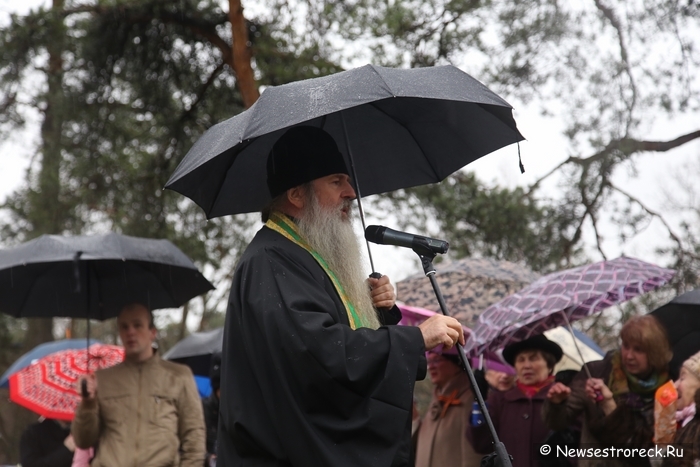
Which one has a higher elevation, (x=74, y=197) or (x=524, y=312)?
(x=74, y=197)

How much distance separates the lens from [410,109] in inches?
165

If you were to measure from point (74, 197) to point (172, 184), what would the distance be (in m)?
8.35

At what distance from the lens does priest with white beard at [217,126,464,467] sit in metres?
2.89

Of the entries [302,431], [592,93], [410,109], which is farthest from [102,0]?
[302,431]

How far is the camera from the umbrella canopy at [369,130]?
3.15 meters

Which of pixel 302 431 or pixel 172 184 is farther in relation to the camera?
pixel 172 184

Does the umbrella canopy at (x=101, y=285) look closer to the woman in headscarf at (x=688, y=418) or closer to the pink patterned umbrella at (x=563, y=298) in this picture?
the pink patterned umbrella at (x=563, y=298)

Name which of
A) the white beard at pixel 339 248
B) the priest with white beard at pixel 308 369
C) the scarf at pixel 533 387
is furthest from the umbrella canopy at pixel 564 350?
the priest with white beard at pixel 308 369

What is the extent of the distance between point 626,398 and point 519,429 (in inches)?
31.4

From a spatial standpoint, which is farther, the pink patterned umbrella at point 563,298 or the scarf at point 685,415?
the pink patterned umbrella at point 563,298

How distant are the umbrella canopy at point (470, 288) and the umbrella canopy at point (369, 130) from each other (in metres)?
2.06

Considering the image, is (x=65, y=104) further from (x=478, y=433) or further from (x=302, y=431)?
(x=302, y=431)

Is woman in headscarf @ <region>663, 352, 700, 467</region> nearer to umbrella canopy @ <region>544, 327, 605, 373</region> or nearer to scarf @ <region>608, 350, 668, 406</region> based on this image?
scarf @ <region>608, 350, 668, 406</region>

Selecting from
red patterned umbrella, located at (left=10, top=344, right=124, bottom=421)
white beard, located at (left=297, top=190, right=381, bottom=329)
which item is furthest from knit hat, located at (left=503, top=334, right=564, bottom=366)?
red patterned umbrella, located at (left=10, top=344, right=124, bottom=421)
